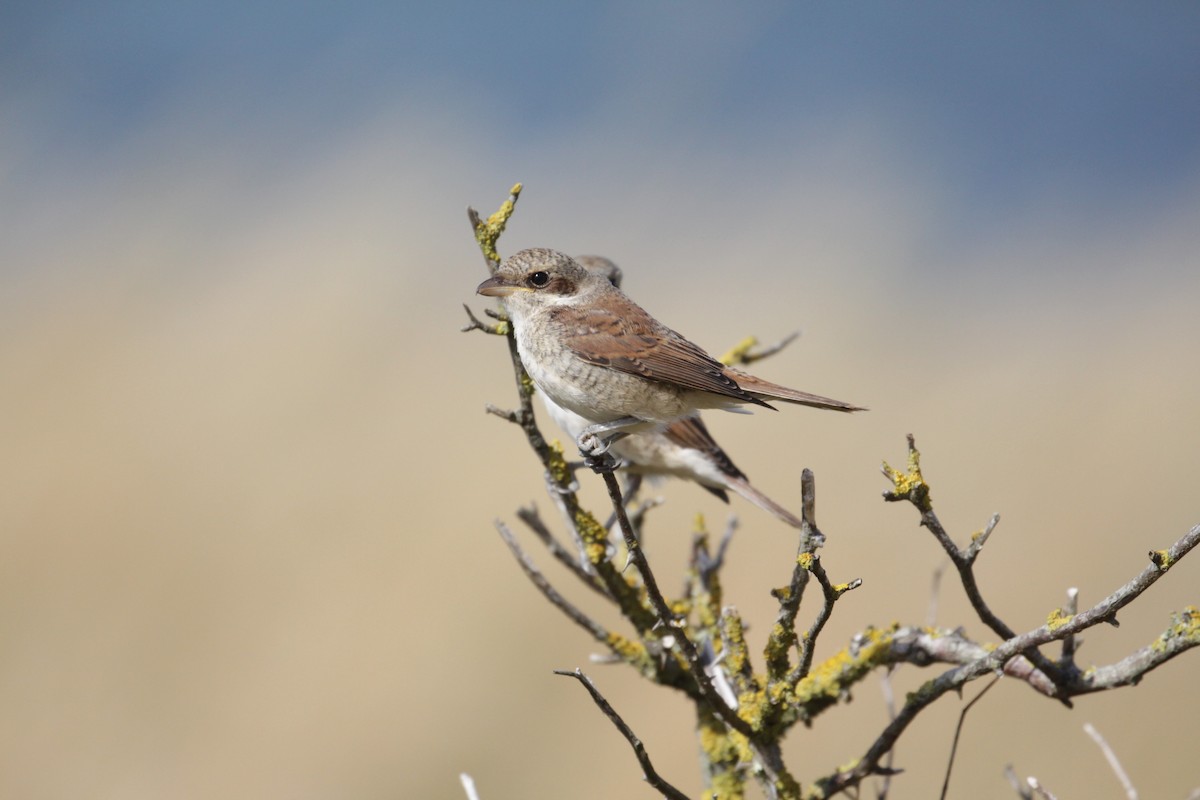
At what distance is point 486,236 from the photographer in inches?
106

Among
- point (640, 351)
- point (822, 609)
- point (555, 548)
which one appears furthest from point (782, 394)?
point (822, 609)

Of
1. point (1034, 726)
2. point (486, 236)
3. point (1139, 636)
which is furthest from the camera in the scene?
point (1139, 636)

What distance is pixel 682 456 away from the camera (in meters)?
4.90

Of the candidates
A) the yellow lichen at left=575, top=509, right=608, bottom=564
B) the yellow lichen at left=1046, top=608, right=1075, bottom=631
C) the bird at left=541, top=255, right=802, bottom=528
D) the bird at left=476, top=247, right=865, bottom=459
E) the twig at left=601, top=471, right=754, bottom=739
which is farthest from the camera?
the bird at left=541, top=255, right=802, bottom=528

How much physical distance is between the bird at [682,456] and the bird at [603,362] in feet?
4.94

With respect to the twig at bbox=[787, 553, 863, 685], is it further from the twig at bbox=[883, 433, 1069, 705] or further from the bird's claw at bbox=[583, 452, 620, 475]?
the bird's claw at bbox=[583, 452, 620, 475]

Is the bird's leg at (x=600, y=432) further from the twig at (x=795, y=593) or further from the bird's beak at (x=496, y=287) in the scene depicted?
the twig at (x=795, y=593)

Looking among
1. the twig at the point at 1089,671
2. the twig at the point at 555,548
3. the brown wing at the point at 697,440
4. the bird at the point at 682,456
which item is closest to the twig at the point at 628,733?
the twig at the point at 1089,671

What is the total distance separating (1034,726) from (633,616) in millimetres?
4033

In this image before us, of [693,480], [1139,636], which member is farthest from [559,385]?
[1139,636]

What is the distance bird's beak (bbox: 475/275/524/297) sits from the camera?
9.91 ft

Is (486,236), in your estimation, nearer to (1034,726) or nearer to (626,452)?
(626,452)

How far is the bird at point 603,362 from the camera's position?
2959mm

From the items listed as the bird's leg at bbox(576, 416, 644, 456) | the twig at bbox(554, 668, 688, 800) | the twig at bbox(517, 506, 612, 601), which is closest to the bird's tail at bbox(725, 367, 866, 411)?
the bird's leg at bbox(576, 416, 644, 456)
